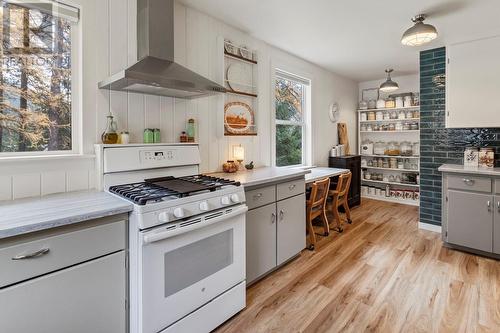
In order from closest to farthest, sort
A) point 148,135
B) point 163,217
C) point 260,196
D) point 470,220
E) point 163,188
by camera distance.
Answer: point 163,217 → point 163,188 → point 148,135 → point 260,196 → point 470,220

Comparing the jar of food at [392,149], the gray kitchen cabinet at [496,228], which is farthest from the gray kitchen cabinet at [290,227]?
the jar of food at [392,149]

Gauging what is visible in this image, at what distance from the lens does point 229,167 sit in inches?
110

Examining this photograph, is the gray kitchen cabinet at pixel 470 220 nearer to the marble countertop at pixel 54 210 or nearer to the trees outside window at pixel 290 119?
the trees outside window at pixel 290 119

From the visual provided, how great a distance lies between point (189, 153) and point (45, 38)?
122cm

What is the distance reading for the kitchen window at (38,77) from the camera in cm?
164

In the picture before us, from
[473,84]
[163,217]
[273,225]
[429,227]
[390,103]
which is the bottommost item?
[429,227]

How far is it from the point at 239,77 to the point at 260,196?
1.43 metres

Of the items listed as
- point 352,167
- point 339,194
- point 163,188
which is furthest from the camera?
point 352,167

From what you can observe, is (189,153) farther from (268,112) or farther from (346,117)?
(346,117)

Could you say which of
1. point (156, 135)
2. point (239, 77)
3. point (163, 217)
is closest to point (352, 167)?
point (239, 77)

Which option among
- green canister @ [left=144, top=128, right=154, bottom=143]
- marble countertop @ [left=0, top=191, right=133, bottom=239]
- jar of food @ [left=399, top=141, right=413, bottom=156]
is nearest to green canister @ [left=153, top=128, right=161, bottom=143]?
green canister @ [left=144, top=128, right=154, bottom=143]

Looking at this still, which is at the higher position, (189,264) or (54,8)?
(54,8)

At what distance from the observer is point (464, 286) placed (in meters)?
2.28

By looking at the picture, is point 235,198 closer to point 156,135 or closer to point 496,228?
point 156,135
